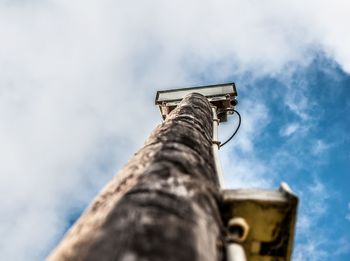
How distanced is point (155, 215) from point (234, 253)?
1.32 feet

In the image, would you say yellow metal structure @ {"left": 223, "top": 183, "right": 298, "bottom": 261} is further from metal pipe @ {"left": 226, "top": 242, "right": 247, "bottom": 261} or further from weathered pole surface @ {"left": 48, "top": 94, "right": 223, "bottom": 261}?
metal pipe @ {"left": 226, "top": 242, "right": 247, "bottom": 261}

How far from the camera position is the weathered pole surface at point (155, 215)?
1176 millimetres

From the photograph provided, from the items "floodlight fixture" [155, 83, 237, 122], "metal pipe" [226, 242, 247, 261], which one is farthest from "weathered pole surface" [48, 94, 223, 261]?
"floodlight fixture" [155, 83, 237, 122]

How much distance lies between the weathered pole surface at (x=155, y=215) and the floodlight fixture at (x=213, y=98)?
5.25 meters

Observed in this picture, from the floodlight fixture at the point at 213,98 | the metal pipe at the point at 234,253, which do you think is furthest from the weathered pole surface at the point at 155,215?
the floodlight fixture at the point at 213,98

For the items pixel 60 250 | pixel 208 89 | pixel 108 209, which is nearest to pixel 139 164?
pixel 108 209

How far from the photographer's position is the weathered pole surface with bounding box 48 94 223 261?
1176 mm

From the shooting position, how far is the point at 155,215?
134 centimetres

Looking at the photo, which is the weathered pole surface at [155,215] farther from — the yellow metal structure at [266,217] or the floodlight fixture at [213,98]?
the floodlight fixture at [213,98]

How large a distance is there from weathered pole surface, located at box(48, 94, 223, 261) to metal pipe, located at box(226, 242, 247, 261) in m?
0.04

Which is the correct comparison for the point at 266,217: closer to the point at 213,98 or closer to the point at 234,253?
the point at 234,253

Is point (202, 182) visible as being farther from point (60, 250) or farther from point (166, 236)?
point (60, 250)

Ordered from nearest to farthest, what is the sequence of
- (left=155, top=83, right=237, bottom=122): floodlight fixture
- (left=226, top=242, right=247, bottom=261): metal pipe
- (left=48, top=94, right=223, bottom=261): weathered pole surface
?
(left=48, top=94, right=223, bottom=261): weathered pole surface, (left=226, top=242, right=247, bottom=261): metal pipe, (left=155, top=83, right=237, bottom=122): floodlight fixture

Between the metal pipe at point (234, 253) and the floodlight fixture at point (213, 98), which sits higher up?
the floodlight fixture at point (213, 98)
